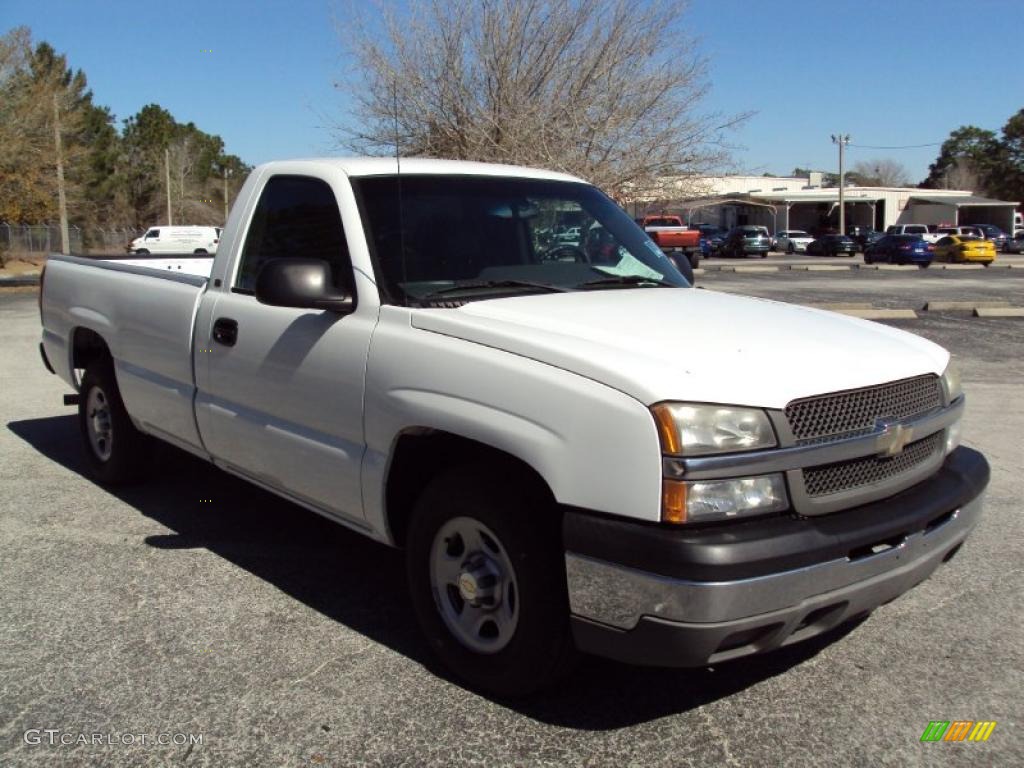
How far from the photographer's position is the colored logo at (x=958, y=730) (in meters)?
3.17

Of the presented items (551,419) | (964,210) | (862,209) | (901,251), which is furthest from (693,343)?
(862,209)

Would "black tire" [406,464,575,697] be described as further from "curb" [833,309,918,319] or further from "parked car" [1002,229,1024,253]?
"parked car" [1002,229,1024,253]

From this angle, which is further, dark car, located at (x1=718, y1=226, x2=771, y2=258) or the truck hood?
dark car, located at (x1=718, y1=226, x2=771, y2=258)

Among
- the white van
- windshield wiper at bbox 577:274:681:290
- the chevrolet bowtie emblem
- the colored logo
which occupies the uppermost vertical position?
the white van

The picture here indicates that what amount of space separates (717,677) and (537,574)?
3.18 feet

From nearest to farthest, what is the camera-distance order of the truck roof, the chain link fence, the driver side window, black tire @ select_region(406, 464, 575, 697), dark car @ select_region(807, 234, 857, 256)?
black tire @ select_region(406, 464, 575, 697), the driver side window, the truck roof, the chain link fence, dark car @ select_region(807, 234, 857, 256)

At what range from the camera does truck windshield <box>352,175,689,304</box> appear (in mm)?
3918

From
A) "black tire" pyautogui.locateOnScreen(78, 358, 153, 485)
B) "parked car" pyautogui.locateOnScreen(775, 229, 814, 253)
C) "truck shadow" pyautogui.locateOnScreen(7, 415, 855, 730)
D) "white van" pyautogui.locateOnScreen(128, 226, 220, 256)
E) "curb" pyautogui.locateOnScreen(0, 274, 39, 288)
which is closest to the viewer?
"truck shadow" pyautogui.locateOnScreen(7, 415, 855, 730)

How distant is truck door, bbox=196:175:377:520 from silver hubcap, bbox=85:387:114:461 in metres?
1.63

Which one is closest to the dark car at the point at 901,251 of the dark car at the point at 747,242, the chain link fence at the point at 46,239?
the dark car at the point at 747,242

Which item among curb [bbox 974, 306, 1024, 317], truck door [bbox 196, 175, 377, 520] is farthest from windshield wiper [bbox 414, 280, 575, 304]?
curb [bbox 974, 306, 1024, 317]

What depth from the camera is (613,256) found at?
14.9ft

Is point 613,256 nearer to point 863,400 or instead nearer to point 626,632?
point 863,400

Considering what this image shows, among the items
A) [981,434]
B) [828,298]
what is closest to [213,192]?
[828,298]
